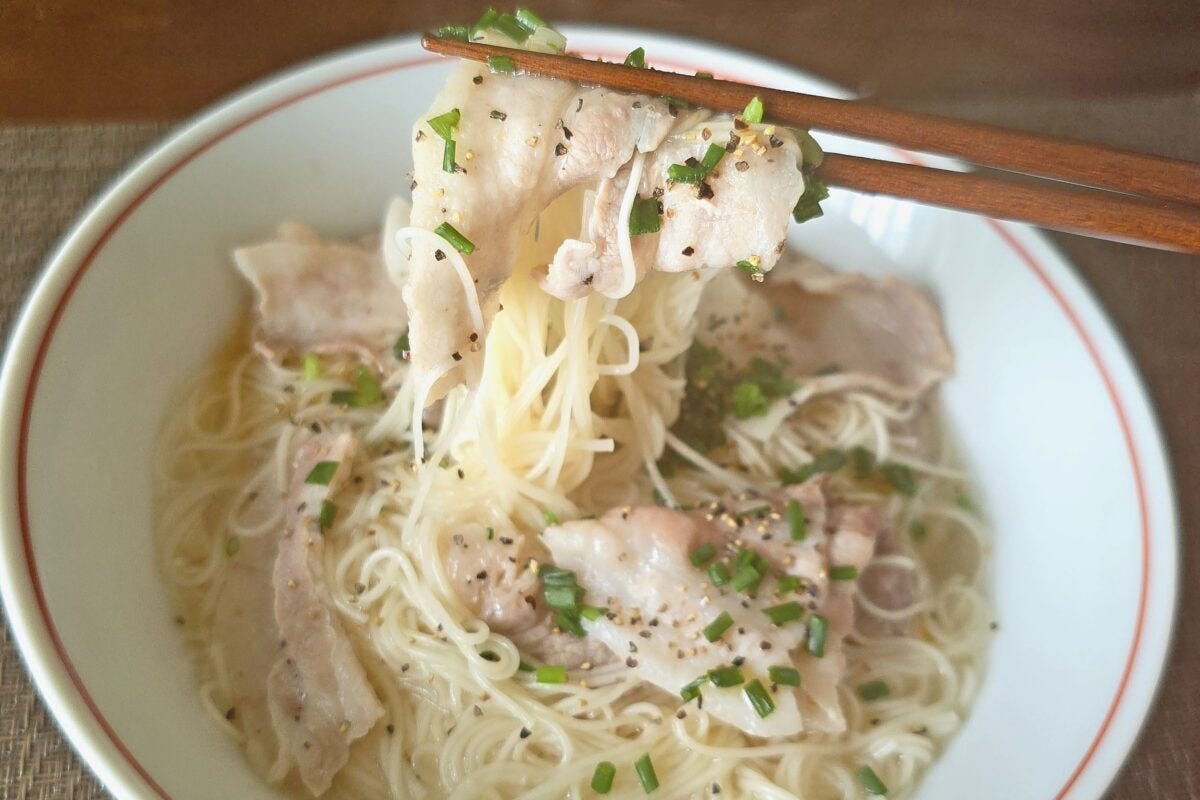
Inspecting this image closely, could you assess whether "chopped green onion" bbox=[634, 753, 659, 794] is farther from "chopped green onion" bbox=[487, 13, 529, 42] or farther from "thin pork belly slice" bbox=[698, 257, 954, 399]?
"chopped green onion" bbox=[487, 13, 529, 42]

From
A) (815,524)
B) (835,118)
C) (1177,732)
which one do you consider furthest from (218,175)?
(1177,732)

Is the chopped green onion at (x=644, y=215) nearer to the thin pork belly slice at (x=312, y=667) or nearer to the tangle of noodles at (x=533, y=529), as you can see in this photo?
the tangle of noodles at (x=533, y=529)

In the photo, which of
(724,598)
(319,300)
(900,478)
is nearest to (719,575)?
(724,598)

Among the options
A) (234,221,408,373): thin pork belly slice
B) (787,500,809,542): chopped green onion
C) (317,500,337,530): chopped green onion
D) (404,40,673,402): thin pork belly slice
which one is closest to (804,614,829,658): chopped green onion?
(787,500,809,542): chopped green onion

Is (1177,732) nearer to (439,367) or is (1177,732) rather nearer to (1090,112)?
(439,367)

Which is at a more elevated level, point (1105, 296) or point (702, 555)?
point (1105, 296)

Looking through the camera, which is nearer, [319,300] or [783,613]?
[783,613]

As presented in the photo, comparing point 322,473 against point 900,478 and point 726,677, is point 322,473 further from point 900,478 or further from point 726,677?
point 900,478
